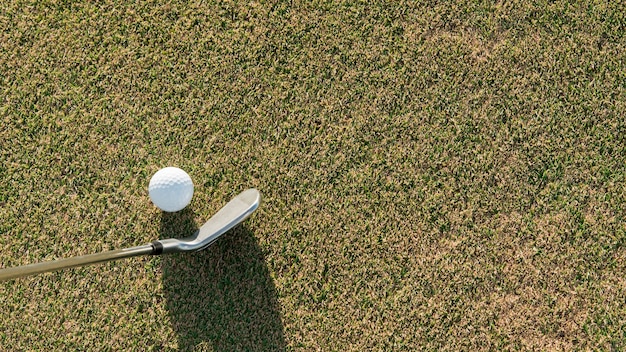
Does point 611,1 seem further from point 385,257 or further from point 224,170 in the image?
point 224,170

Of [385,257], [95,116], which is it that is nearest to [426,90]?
[385,257]

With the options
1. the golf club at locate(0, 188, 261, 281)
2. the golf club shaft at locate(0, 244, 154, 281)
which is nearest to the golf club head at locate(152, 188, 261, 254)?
the golf club at locate(0, 188, 261, 281)

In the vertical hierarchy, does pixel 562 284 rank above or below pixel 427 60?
below

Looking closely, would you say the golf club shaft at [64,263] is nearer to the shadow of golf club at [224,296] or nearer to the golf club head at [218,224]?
the golf club head at [218,224]

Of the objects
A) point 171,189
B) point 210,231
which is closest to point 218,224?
point 210,231

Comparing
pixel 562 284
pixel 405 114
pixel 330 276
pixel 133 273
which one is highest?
pixel 405 114

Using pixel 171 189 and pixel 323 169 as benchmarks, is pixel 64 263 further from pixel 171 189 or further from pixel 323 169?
pixel 323 169

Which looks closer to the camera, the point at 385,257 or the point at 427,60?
the point at 385,257
